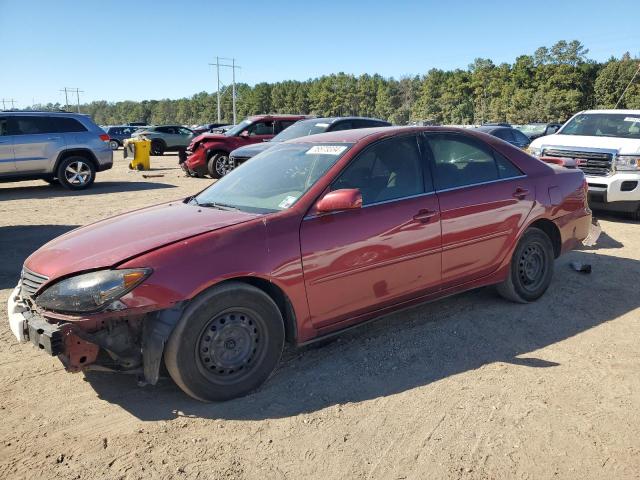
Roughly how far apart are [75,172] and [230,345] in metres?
11.8

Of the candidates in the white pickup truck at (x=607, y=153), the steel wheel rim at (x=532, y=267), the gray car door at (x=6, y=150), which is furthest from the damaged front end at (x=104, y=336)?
the gray car door at (x=6, y=150)

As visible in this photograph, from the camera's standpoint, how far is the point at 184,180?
15.9 metres

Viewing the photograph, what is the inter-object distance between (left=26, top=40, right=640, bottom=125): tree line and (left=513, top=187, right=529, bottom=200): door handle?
2888cm

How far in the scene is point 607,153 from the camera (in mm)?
8617

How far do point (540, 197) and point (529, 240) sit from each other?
398 mm

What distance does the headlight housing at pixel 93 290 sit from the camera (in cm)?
A: 292

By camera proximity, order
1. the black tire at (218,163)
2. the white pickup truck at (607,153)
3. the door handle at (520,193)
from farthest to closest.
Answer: the black tire at (218,163), the white pickup truck at (607,153), the door handle at (520,193)

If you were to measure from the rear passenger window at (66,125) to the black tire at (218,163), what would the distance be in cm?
323

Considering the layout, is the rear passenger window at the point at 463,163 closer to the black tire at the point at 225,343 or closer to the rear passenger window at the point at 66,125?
the black tire at the point at 225,343

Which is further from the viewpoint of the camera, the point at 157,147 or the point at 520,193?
the point at 157,147

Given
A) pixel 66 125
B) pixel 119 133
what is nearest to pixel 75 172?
pixel 66 125

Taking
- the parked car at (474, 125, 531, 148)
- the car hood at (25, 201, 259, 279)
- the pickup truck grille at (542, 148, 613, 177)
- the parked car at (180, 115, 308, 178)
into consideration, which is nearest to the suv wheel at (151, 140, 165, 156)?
the parked car at (180, 115, 308, 178)

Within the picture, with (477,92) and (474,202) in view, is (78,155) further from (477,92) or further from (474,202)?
(477,92)

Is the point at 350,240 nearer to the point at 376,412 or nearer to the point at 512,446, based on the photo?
the point at 376,412
